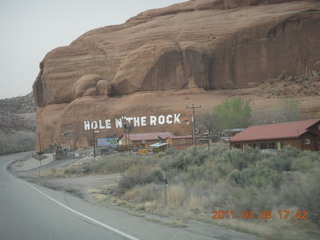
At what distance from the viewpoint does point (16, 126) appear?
16262cm

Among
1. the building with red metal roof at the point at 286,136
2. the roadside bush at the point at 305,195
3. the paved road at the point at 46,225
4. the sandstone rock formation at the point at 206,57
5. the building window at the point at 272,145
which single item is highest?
the sandstone rock formation at the point at 206,57

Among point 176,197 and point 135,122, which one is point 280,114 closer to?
point 135,122

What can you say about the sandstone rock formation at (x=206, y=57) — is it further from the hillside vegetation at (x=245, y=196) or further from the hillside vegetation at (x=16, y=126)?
the hillside vegetation at (x=245, y=196)

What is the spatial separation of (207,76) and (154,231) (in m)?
80.9

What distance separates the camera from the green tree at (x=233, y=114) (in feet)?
219

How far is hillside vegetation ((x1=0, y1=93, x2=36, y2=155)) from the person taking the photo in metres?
132

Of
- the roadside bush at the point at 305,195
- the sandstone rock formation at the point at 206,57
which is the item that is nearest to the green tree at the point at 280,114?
the sandstone rock formation at the point at 206,57

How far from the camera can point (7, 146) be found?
423ft

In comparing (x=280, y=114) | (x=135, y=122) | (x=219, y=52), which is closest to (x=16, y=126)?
(x=135, y=122)

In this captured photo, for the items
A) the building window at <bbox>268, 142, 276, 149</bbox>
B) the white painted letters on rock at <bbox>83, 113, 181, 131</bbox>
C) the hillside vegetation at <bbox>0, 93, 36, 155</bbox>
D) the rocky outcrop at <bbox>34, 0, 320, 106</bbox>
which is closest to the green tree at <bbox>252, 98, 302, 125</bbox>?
the white painted letters on rock at <bbox>83, 113, 181, 131</bbox>
